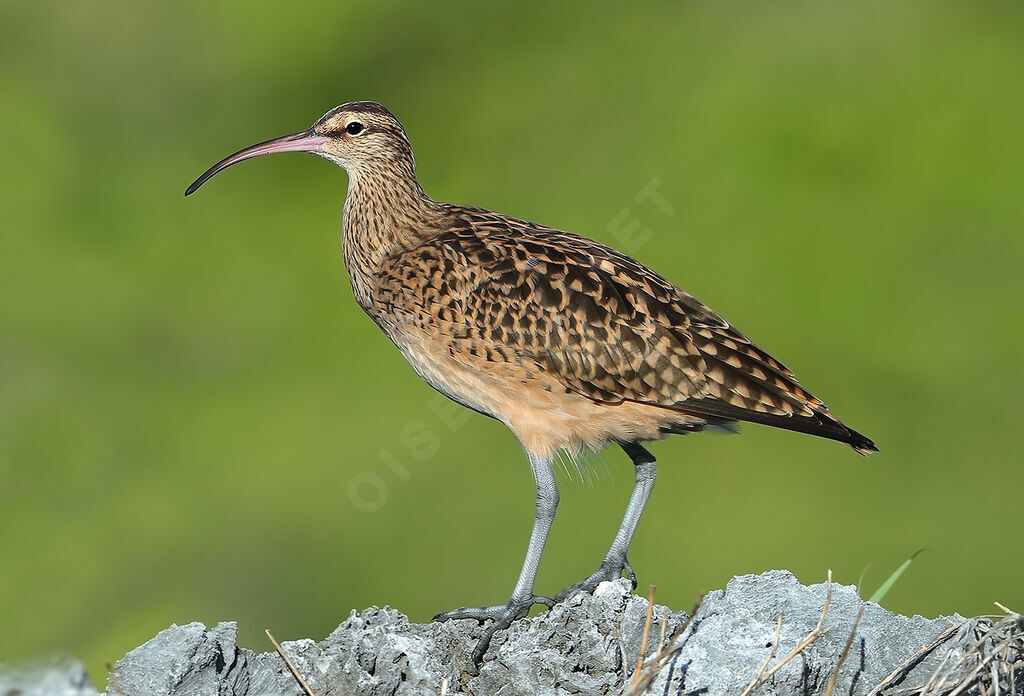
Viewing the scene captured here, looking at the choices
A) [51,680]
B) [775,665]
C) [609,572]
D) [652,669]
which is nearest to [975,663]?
[775,665]

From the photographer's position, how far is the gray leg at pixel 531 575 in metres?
7.09

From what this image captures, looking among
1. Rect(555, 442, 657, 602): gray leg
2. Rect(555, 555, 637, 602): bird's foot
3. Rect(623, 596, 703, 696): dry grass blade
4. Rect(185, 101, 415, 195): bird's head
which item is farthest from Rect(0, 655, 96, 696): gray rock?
Rect(185, 101, 415, 195): bird's head

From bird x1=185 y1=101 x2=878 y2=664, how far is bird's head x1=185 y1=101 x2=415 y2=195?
32.7 inches

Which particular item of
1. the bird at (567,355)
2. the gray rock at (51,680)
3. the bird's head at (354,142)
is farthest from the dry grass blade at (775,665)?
the bird's head at (354,142)

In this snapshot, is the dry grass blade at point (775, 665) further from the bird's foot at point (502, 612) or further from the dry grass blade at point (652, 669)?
the bird's foot at point (502, 612)

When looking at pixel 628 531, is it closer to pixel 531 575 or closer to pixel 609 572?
pixel 609 572

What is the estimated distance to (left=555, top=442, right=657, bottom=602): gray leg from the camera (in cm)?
738

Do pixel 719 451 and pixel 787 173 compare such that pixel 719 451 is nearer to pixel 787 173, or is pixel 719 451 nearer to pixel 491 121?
pixel 787 173

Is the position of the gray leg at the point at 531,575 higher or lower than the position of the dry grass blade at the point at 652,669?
higher

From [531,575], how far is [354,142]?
9.71ft

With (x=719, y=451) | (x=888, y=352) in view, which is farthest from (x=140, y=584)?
(x=888, y=352)

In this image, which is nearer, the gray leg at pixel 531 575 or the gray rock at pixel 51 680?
the gray rock at pixel 51 680

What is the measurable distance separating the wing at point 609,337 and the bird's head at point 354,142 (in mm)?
1066

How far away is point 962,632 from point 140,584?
737 centimetres
